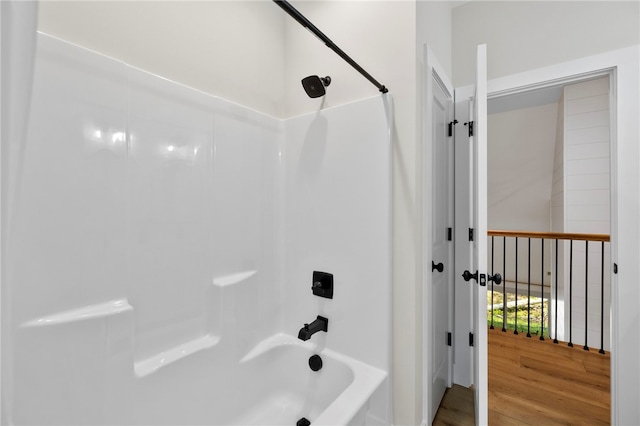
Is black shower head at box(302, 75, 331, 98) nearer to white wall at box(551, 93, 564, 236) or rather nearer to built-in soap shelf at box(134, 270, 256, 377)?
built-in soap shelf at box(134, 270, 256, 377)

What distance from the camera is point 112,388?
1094 millimetres

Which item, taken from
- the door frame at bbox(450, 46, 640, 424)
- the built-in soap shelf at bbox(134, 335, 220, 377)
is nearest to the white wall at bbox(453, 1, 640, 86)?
the door frame at bbox(450, 46, 640, 424)

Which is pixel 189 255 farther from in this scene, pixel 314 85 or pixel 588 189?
pixel 588 189

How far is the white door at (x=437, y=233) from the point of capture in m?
1.55

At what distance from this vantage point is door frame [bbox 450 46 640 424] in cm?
157

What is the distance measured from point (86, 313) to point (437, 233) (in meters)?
1.81

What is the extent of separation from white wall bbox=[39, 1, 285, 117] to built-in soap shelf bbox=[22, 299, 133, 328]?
99 centimetres

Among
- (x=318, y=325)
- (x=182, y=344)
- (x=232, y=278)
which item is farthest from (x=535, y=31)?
(x=182, y=344)

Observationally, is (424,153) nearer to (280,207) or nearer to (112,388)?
(280,207)

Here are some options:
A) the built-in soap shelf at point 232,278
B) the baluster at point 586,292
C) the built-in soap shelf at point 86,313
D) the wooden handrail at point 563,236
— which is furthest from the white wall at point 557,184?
the built-in soap shelf at point 86,313

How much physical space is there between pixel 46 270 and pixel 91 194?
0.29m

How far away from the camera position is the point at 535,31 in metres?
1.87

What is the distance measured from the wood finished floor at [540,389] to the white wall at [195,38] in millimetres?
2345

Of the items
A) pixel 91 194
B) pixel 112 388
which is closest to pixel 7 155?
pixel 91 194
